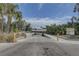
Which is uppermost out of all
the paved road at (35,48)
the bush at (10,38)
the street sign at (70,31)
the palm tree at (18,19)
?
the palm tree at (18,19)

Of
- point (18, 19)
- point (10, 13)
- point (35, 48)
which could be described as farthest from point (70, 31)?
point (10, 13)

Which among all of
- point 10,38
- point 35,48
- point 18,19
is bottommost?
point 35,48

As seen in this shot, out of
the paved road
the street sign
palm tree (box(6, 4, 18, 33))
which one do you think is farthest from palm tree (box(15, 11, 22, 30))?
the street sign

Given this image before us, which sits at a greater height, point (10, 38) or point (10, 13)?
point (10, 13)

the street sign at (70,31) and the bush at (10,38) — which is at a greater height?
the street sign at (70,31)

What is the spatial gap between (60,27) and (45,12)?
289 millimetres

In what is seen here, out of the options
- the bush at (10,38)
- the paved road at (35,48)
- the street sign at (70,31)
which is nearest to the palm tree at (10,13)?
the bush at (10,38)

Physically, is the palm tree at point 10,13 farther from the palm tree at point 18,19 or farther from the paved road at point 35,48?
the paved road at point 35,48

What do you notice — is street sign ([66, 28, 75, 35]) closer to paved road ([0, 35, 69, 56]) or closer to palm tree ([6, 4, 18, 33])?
paved road ([0, 35, 69, 56])

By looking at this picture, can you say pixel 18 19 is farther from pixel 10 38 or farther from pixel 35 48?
pixel 35 48

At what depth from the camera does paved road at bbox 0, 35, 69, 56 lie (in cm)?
920

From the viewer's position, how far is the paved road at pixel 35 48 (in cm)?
920

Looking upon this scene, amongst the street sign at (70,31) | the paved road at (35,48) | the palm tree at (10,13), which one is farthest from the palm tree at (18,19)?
the street sign at (70,31)

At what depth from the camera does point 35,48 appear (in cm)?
924
